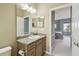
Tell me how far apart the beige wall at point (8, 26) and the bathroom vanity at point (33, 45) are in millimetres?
120

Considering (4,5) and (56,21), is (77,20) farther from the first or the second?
Answer: (4,5)

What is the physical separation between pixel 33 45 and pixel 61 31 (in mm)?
487

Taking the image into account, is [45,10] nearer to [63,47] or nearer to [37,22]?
[37,22]

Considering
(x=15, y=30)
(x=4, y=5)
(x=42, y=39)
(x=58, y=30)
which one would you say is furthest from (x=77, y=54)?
(x=4, y=5)

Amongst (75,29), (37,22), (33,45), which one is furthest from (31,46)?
(75,29)

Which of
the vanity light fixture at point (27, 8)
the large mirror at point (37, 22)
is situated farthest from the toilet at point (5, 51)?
the vanity light fixture at point (27, 8)

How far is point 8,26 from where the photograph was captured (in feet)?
4.88

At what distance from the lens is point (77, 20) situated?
1.44 meters

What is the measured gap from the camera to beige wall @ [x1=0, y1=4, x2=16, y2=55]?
57.2 inches

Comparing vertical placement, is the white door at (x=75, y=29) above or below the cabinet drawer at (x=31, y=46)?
above

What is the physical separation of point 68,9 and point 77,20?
213 mm

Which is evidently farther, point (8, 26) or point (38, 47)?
point (38, 47)

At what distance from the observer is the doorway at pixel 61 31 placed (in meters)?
1.49

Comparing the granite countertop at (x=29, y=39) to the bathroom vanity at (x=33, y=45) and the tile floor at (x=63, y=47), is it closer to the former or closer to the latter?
the bathroom vanity at (x=33, y=45)
